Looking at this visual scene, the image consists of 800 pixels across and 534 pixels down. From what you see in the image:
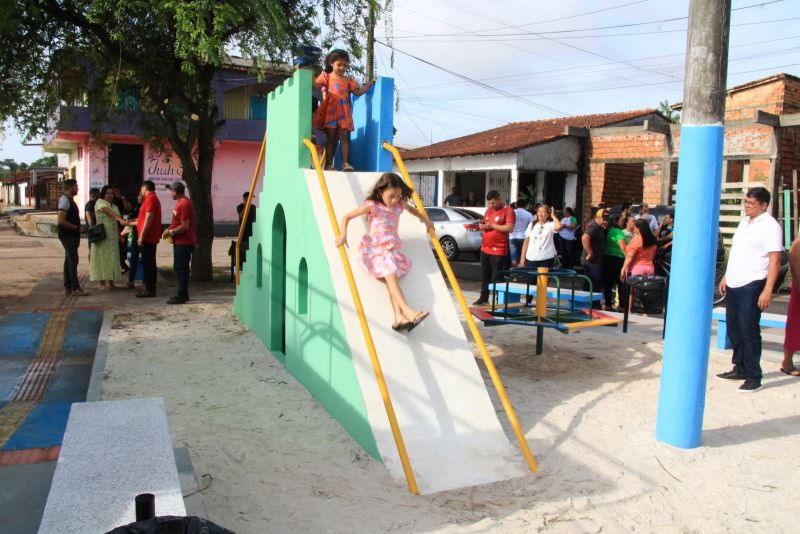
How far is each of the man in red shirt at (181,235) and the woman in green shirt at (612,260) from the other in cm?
629

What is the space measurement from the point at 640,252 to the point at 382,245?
16.8 ft

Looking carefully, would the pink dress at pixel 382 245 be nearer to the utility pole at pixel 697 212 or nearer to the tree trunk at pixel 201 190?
the utility pole at pixel 697 212

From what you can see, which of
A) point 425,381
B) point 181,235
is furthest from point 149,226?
point 425,381

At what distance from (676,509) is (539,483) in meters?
0.83

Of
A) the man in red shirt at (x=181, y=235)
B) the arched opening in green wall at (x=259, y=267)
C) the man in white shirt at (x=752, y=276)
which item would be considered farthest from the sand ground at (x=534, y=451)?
the man in red shirt at (x=181, y=235)

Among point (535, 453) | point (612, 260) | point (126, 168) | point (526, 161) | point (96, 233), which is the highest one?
point (526, 161)

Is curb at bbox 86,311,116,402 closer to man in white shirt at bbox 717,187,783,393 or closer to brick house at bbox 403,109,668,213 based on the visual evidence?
man in white shirt at bbox 717,187,783,393

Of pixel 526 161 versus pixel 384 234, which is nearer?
pixel 384 234

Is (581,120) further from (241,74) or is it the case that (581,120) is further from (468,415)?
(468,415)

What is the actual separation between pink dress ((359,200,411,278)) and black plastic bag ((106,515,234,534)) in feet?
10.7

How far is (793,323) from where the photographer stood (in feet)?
22.3

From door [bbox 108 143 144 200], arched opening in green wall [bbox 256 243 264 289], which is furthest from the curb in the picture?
door [bbox 108 143 144 200]

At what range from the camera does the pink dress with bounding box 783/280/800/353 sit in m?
6.73

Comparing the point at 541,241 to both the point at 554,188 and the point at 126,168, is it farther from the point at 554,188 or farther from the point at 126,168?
the point at 126,168
